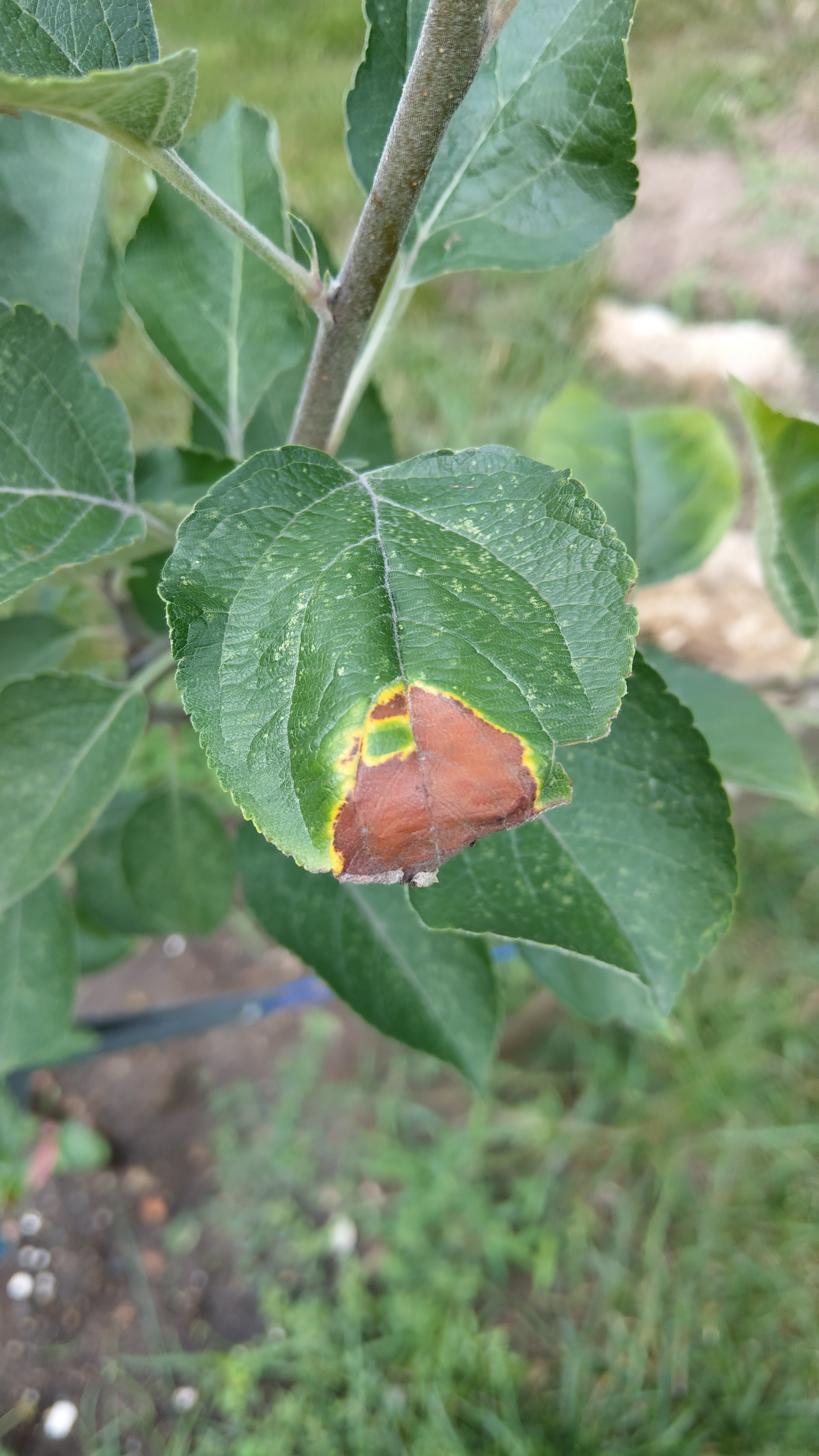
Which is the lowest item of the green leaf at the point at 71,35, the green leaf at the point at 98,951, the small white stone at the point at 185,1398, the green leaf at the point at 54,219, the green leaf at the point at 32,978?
the small white stone at the point at 185,1398

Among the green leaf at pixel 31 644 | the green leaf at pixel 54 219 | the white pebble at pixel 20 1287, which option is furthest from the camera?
the white pebble at pixel 20 1287

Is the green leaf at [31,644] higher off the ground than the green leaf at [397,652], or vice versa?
the green leaf at [397,652]

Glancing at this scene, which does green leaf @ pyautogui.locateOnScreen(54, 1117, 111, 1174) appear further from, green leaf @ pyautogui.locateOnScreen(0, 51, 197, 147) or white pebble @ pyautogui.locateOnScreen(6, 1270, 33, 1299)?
green leaf @ pyautogui.locateOnScreen(0, 51, 197, 147)

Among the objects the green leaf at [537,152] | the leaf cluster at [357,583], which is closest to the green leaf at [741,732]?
the leaf cluster at [357,583]

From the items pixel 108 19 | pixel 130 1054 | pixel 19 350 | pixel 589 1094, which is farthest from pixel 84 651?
pixel 589 1094

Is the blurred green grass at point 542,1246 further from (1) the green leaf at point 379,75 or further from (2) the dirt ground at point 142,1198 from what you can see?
(1) the green leaf at point 379,75

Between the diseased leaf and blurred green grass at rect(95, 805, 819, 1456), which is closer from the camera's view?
the diseased leaf

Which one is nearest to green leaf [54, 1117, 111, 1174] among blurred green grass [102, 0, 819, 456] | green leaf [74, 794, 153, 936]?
green leaf [74, 794, 153, 936]
